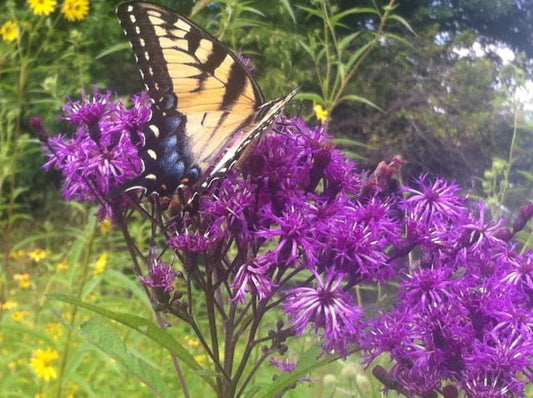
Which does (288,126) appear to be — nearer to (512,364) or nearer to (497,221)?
(497,221)

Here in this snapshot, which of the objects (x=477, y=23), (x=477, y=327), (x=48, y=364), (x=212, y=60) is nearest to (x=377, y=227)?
(x=477, y=327)

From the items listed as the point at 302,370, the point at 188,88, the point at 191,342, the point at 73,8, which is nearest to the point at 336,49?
the point at 73,8

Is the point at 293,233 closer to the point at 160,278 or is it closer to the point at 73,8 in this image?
the point at 160,278

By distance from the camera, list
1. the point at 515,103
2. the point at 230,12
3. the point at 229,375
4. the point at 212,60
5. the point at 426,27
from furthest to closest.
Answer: the point at 426,27
the point at 515,103
the point at 230,12
the point at 212,60
the point at 229,375

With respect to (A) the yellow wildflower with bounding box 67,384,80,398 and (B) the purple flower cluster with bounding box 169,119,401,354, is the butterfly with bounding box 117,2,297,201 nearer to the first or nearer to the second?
(B) the purple flower cluster with bounding box 169,119,401,354

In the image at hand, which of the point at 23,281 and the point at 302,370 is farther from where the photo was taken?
the point at 23,281

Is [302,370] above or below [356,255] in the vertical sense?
below

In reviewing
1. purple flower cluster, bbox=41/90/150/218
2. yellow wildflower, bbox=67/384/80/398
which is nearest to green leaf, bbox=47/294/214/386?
purple flower cluster, bbox=41/90/150/218
